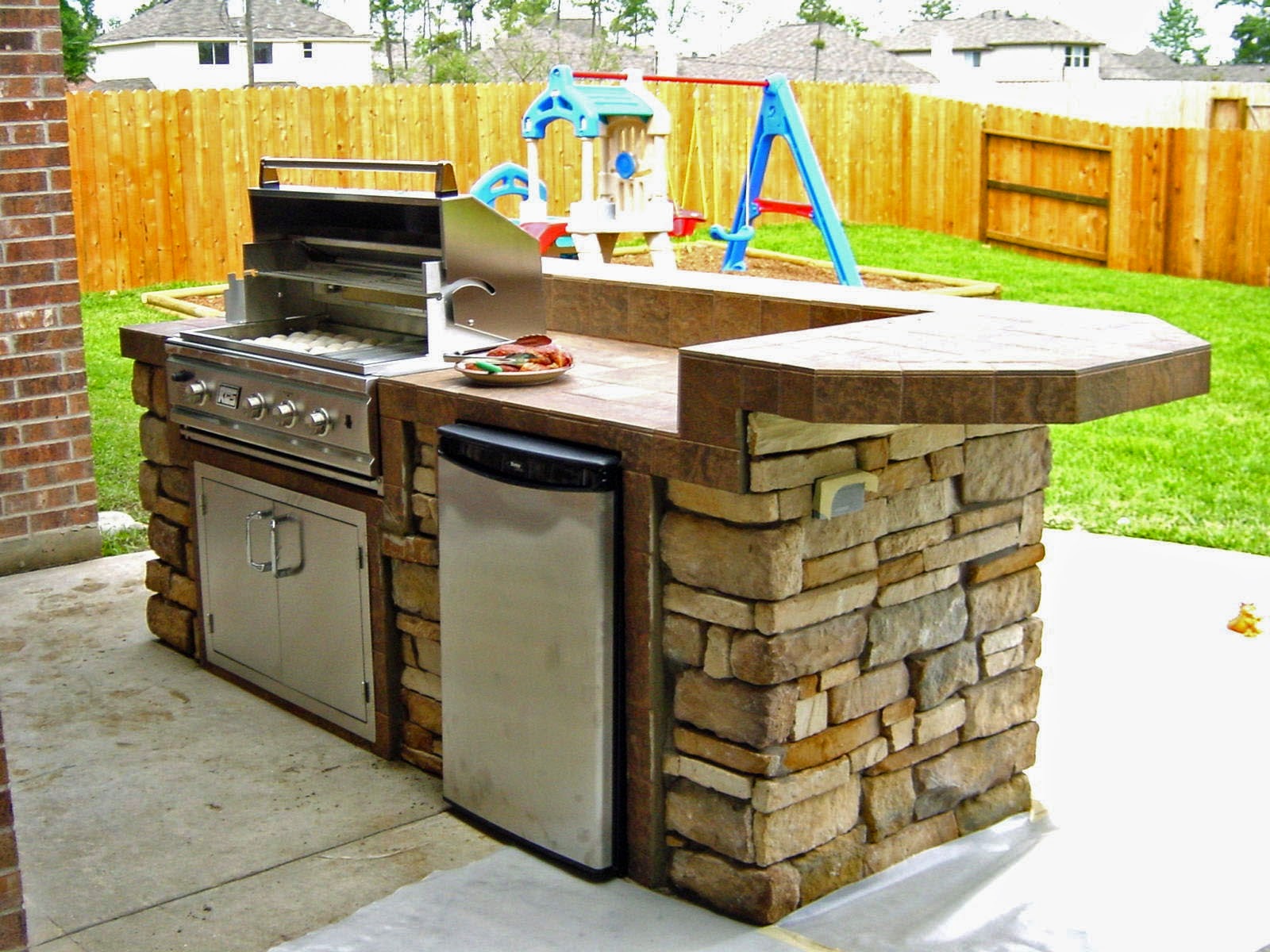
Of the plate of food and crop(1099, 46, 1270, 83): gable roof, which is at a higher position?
crop(1099, 46, 1270, 83): gable roof

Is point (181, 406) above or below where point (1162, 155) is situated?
below

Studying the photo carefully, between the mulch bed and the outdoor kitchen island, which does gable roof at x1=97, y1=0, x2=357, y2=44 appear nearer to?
the mulch bed

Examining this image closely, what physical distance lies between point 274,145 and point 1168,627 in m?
9.56

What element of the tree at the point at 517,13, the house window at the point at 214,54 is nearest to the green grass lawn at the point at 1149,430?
the tree at the point at 517,13

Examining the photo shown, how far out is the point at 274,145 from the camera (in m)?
12.7

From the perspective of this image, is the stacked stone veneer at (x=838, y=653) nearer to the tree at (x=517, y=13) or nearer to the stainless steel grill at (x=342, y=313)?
the stainless steel grill at (x=342, y=313)

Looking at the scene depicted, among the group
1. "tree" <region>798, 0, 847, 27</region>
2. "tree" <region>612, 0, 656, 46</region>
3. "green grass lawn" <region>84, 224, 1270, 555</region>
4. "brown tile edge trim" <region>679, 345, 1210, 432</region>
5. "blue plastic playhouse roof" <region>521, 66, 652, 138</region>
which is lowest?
"green grass lawn" <region>84, 224, 1270, 555</region>

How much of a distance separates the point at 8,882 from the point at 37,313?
12.8ft

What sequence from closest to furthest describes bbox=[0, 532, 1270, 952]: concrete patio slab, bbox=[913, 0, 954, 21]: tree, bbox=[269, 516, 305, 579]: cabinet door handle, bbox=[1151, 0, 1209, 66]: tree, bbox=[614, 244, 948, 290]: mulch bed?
bbox=[0, 532, 1270, 952]: concrete patio slab → bbox=[269, 516, 305, 579]: cabinet door handle → bbox=[614, 244, 948, 290]: mulch bed → bbox=[913, 0, 954, 21]: tree → bbox=[1151, 0, 1209, 66]: tree

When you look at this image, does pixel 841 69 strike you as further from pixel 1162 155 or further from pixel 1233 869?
pixel 1233 869

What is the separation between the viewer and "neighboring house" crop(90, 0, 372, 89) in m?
43.8

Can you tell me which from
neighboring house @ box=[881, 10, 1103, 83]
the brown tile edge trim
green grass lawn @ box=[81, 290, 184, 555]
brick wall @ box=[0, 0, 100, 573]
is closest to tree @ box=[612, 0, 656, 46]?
neighboring house @ box=[881, 10, 1103, 83]

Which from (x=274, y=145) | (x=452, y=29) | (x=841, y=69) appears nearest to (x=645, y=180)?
(x=274, y=145)

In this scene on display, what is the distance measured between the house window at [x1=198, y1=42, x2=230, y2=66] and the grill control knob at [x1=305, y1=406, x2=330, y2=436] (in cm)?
4366
